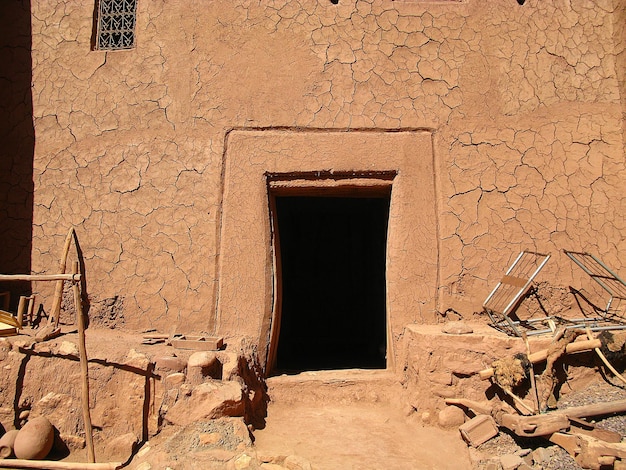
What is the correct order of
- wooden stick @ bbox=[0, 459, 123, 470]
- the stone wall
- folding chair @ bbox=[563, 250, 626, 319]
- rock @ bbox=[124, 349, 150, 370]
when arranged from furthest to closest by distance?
the stone wall < folding chair @ bbox=[563, 250, 626, 319] < rock @ bbox=[124, 349, 150, 370] < wooden stick @ bbox=[0, 459, 123, 470]

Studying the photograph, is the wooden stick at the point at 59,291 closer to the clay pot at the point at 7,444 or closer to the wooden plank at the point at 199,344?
the clay pot at the point at 7,444

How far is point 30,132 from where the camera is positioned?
435 centimetres

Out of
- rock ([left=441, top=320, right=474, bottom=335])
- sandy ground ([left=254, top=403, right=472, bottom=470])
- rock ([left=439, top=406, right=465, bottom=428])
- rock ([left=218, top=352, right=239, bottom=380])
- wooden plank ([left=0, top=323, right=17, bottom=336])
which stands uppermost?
rock ([left=441, top=320, right=474, bottom=335])

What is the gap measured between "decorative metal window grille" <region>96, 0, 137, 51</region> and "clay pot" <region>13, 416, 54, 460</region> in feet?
10.9

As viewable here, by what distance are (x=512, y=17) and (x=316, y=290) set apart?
15.7ft

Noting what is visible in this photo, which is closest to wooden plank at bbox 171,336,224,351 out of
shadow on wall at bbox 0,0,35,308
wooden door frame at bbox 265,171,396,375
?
wooden door frame at bbox 265,171,396,375

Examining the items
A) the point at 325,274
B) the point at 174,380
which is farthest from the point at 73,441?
the point at 325,274

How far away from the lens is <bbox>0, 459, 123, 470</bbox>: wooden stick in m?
2.88

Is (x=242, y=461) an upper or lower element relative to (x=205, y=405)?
lower

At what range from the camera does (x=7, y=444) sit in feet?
10.1

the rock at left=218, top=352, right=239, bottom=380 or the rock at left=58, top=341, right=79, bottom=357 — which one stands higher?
the rock at left=58, top=341, right=79, bottom=357

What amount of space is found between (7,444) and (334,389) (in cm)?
241

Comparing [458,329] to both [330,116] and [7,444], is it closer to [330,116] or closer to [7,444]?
[330,116]

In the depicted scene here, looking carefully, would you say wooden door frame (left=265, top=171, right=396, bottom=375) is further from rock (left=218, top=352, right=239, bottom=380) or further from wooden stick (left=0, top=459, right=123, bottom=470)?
wooden stick (left=0, top=459, right=123, bottom=470)
